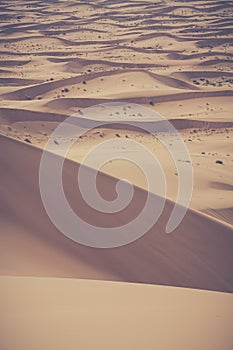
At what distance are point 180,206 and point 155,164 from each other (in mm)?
4443

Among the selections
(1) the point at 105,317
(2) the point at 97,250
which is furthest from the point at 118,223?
(1) the point at 105,317

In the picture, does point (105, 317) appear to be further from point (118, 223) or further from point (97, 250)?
point (118, 223)

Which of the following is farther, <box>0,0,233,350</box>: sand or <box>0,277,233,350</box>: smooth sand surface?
<box>0,0,233,350</box>: sand

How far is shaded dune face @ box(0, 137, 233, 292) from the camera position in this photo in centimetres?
559

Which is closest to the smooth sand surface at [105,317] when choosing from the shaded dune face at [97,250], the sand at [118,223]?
the sand at [118,223]

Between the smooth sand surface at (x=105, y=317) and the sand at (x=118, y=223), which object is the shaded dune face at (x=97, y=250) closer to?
the sand at (x=118, y=223)

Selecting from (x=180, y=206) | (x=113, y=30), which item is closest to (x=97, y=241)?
(x=180, y=206)

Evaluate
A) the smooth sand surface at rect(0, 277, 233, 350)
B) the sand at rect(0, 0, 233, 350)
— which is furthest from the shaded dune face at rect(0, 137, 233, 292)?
the smooth sand surface at rect(0, 277, 233, 350)

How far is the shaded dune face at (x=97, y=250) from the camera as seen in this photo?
5586 mm

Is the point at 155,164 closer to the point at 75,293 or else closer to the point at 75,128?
the point at 75,128

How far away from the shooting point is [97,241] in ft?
20.9

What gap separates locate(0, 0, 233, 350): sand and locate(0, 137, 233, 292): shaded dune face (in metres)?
0.02

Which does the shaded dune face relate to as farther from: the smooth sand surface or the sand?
the smooth sand surface

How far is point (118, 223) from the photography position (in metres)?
6.95
